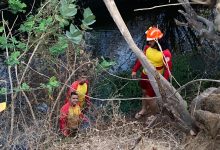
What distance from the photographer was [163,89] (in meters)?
5.19

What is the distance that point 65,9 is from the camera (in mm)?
5359

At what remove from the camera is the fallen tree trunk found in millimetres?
5230

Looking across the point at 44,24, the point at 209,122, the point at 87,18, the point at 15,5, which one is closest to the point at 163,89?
the point at 209,122

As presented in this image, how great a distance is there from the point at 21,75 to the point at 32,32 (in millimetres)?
623

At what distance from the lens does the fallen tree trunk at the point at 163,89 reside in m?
5.23

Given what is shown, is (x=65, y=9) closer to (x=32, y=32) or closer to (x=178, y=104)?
(x=32, y=32)

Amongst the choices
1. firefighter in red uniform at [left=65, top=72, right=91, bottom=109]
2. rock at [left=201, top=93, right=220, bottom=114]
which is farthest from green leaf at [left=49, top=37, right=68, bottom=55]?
rock at [left=201, top=93, right=220, bottom=114]

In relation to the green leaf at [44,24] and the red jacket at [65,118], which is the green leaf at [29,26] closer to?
the green leaf at [44,24]

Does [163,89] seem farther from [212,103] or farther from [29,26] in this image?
[29,26]

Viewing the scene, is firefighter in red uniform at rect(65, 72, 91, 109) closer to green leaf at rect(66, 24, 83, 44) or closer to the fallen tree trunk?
green leaf at rect(66, 24, 83, 44)

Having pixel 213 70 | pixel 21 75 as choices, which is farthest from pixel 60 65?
pixel 213 70

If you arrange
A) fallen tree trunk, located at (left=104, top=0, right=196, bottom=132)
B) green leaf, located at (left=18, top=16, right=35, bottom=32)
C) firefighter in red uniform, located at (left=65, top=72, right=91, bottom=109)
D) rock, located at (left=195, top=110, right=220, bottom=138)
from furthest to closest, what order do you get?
firefighter in red uniform, located at (left=65, top=72, right=91, bottom=109) → green leaf, located at (left=18, top=16, right=35, bottom=32) → fallen tree trunk, located at (left=104, top=0, right=196, bottom=132) → rock, located at (left=195, top=110, right=220, bottom=138)

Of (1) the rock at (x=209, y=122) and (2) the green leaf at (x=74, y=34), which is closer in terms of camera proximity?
(1) the rock at (x=209, y=122)

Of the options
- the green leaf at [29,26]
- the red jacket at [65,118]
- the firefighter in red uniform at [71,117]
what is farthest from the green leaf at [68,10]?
the red jacket at [65,118]
